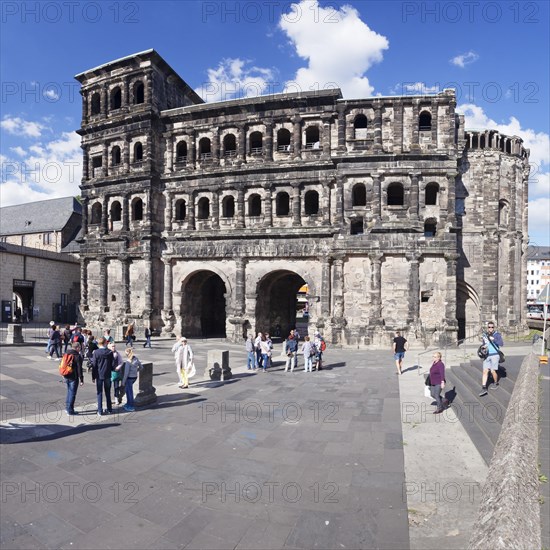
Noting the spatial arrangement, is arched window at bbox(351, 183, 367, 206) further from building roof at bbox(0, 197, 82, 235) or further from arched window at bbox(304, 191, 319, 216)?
building roof at bbox(0, 197, 82, 235)

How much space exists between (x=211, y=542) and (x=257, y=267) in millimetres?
20886

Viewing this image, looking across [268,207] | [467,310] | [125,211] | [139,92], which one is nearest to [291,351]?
[268,207]

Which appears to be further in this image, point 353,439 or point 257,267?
point 257,267

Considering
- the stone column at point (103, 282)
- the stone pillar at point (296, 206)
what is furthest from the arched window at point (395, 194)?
the stone column at point (103, 282)

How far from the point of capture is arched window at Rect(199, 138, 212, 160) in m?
26.8

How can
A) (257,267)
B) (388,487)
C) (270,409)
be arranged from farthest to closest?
(257,267), (270,409), (388,487)

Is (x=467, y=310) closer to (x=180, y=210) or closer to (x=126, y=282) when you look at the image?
(x=180, y=210)

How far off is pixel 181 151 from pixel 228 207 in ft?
19.6

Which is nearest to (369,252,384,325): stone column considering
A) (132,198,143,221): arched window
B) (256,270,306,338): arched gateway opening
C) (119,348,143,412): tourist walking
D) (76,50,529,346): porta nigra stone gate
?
(76,50,529,346): porta nigra stone gate

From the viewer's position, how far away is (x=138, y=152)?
27.7 metres

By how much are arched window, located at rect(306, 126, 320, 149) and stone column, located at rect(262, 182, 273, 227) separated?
388 cm

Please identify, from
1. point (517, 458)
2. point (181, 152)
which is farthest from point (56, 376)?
point (181, 152)

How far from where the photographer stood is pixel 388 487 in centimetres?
573

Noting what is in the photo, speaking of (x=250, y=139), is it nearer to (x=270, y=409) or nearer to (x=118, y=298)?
(x=118, y=298)
